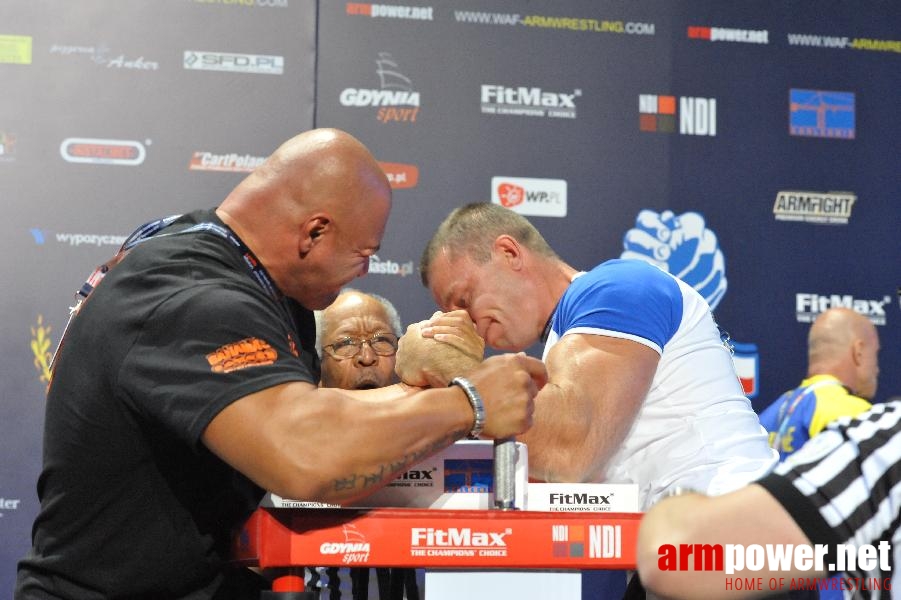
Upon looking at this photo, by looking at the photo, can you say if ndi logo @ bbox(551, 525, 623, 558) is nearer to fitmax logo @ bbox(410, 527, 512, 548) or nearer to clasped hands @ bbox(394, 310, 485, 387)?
fitmax logo @ bbox(410, 527, 512, 548)

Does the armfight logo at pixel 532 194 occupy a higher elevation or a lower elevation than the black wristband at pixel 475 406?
higher

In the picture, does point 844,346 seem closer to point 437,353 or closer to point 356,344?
point 356,344

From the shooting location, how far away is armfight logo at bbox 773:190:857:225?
509cm

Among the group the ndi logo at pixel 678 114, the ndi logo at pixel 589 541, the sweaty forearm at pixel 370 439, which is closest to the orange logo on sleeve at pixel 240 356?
the sweaty forearm at pixel 370 439

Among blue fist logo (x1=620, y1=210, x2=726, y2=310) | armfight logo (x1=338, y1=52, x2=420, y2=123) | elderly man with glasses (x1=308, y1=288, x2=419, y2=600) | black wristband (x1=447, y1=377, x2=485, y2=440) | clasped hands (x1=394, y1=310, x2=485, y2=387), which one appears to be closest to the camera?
black wristband (x1=447, y1=377, x2=485, y2=440)

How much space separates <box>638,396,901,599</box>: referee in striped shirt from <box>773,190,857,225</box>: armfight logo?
425 centimetres

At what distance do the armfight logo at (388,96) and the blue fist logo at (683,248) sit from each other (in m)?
1.18

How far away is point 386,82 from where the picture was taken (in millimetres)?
4871

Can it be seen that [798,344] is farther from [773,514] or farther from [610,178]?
[773,514]

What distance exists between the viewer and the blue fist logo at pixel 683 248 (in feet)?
16.2

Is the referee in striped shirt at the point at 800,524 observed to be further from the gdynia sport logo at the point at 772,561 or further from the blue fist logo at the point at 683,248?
the blue fist logo at the point at 683,248

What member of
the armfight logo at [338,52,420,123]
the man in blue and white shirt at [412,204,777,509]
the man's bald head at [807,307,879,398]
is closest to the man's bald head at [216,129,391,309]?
the man in blue and white shirt at [412,204,777,509]

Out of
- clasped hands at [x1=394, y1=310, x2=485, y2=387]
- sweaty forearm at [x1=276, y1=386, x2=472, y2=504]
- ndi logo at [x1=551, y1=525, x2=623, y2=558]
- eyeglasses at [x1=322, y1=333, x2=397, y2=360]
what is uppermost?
eyeglasses at [x1=322, y1=333, x2=397, y2=360]

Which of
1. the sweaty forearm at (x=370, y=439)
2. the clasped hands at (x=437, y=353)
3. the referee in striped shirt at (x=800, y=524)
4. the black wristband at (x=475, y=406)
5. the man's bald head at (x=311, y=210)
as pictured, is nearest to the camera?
the referee in striped shirt at (x=800, y=524)
